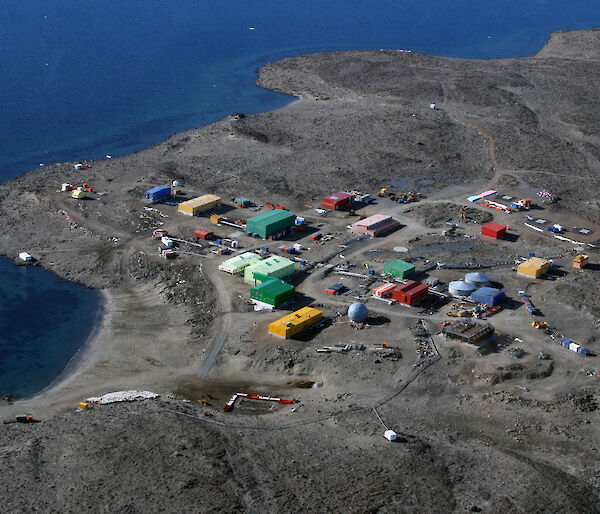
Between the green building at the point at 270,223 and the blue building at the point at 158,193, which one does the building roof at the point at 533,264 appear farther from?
the blue building at the point at 158,193

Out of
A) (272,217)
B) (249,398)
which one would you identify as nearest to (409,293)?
(249,398)

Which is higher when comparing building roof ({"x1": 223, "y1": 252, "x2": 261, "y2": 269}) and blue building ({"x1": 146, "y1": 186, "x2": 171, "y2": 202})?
blue building ({"x1": 146, "y1": 186, "x2": 171, "y2": 202})

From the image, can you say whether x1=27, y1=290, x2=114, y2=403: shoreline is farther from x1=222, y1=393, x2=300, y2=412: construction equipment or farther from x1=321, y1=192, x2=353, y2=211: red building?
x1=321, y1=192, x2=353, y2=211: red building

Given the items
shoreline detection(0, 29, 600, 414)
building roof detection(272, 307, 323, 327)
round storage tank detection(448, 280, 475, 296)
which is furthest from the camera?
round storage tank detection(448, 280, 475, 296)

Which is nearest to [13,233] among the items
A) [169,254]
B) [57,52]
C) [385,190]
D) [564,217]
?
[169,254]

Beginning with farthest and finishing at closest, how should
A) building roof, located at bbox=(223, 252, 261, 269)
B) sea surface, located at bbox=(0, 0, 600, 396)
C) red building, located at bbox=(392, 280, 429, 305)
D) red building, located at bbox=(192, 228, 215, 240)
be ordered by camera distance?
red building, located at bbox=(192, 228, 215, 240), building roof, located at bbox=(223, 252, 261, 269), sea surface, located at bbox=(0, 0, 600, 396), red building, located at bbox=(392, 280, 429, 305)

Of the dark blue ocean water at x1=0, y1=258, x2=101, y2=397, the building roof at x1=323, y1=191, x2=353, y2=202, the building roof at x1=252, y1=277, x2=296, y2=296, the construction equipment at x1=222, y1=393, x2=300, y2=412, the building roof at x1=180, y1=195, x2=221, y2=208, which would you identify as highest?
the building roof at x1=180, y1=195, x2=221, y2=208

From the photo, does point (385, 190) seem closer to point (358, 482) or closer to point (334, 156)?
point (334, 156)

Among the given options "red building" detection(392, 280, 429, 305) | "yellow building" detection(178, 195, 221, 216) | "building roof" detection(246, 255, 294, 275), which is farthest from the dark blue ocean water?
"red building" detection(392, 280, 429, 305)
